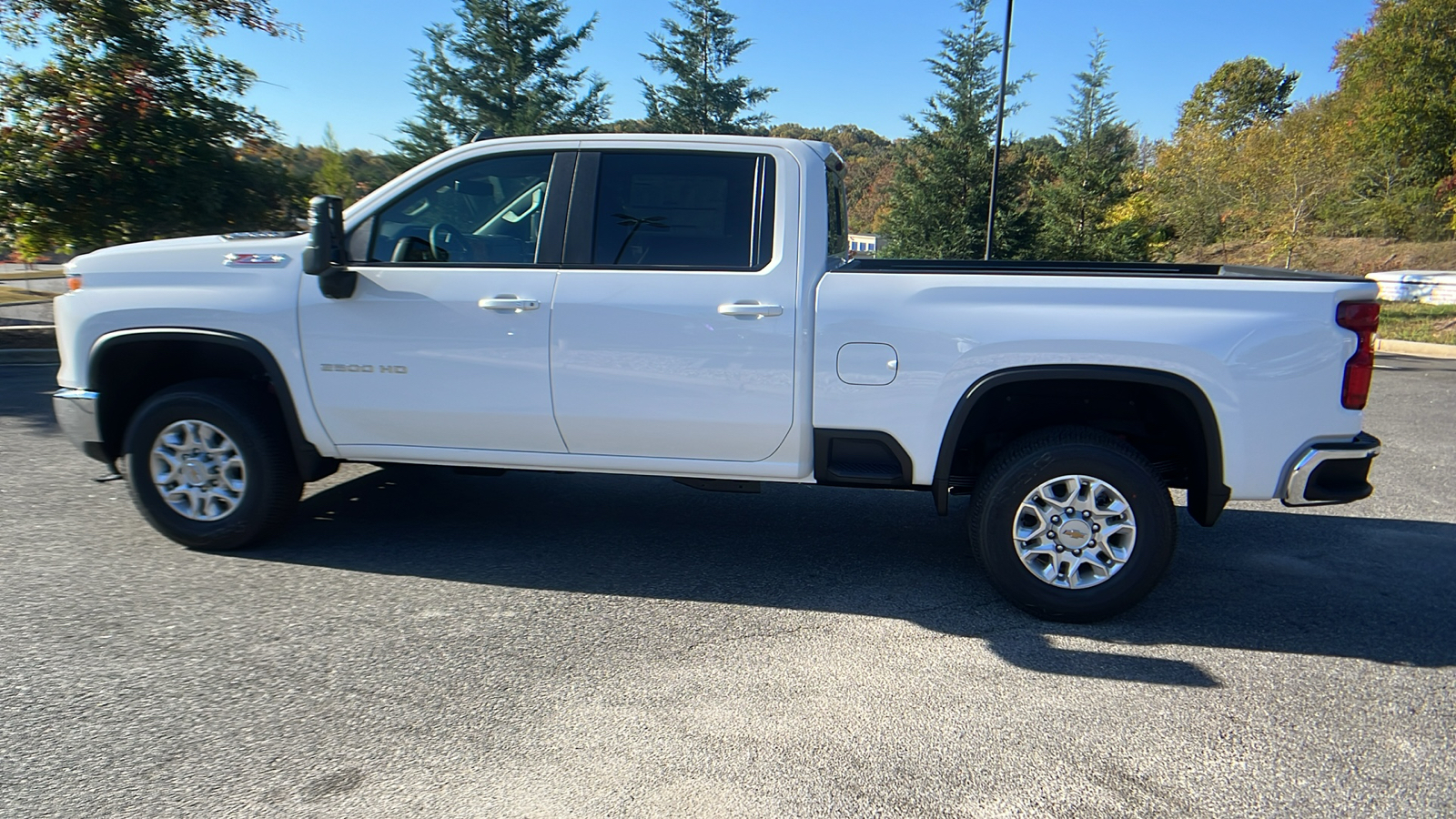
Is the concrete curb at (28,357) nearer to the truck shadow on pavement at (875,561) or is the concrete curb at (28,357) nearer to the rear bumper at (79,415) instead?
the truck shadow on pavement at (875,561)

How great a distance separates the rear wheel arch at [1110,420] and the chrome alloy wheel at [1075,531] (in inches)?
15.0

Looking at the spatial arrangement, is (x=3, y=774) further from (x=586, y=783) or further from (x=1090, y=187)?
(x=1090, y=187)

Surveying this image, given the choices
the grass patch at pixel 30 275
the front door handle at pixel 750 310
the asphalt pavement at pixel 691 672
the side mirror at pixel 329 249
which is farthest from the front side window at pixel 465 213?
the grass patch at pixel 30 275

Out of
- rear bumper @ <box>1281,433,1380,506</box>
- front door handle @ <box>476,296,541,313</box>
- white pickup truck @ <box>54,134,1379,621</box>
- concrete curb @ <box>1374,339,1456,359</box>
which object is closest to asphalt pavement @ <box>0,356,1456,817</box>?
white pickup truck @ <box>54,134,1379,621</box>

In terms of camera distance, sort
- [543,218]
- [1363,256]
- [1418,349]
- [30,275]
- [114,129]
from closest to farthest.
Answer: [543,218]
[114,129]
[1418,349]
[30,275]
[1363,256]

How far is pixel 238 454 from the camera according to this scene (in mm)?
4477

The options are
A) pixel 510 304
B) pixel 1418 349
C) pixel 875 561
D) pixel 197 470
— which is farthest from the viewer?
pixel 1418 349

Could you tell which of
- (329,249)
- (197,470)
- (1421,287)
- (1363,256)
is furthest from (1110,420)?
(1363,256)

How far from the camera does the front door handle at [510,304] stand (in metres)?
4.14

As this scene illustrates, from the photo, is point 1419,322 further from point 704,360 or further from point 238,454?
point 238,454

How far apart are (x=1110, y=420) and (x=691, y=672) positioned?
2259mm

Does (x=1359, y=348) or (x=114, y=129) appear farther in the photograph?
(x=114, y=129)

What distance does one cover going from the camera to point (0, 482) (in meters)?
5.89

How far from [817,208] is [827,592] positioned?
179cm
